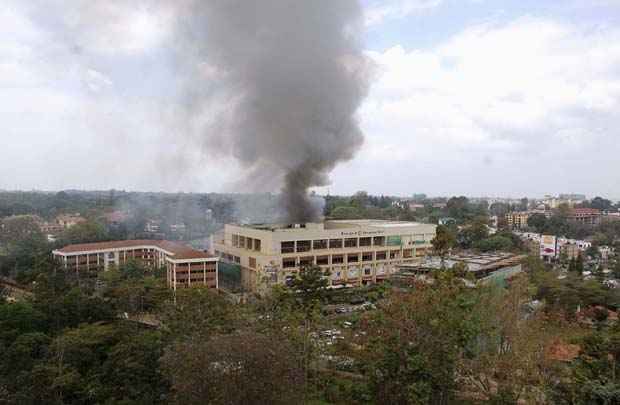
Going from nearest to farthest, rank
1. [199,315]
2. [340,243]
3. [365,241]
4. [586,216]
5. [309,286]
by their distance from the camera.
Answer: [199,315], [309,286], [340,243], [365,241], [586,216]

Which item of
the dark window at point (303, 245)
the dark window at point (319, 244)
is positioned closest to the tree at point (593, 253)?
the dark window at point (319, 244)

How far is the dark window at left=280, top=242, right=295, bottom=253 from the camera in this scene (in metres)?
24.6

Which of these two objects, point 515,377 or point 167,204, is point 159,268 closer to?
point 515,377

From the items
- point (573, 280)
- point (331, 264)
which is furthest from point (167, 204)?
point (573, 280)

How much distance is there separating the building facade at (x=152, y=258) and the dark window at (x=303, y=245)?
4.24m

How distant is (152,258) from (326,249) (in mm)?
10760

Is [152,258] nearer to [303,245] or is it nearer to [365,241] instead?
[303,245]

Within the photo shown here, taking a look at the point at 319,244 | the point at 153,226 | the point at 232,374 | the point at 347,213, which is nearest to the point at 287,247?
the point at 319,244

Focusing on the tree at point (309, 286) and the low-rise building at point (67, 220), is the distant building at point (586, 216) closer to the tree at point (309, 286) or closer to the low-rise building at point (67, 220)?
the tree at point (309, 286)

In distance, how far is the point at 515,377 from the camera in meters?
9.35

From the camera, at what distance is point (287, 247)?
81.6 ft

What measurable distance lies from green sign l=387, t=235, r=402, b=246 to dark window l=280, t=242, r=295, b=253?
6.04 meters

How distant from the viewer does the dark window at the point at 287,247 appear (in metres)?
24.6

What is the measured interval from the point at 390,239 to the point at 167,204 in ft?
122
